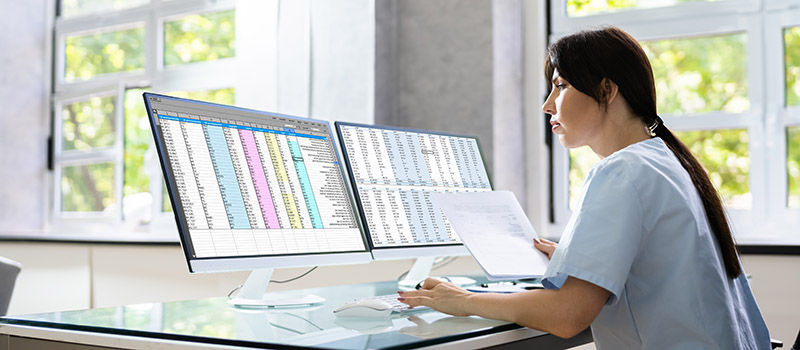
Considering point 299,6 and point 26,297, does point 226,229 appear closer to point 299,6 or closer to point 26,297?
point 299,6

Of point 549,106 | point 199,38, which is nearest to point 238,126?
point 549,106

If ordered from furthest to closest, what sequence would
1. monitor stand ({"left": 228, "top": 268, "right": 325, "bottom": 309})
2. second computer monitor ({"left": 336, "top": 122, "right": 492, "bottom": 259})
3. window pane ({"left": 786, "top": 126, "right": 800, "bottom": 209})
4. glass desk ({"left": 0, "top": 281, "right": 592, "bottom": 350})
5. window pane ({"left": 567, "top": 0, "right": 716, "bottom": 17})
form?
1. window pane ({"left": 567, "top": 0, "right": 716, "bottom": 17})
2. window pane ({"left": 786, "top": 126, "right": 800, "bottom": 209})
3. second computer monitor ({"left": 336, "top": 122, "right": 492, "bottom": 259})
4. monitor stand ({"left": 228, "top": 268, "right": 325, "bottom": 309})
5. glass desk ({"left": 0, "top": 281, "right": 592, "bottom": 350})

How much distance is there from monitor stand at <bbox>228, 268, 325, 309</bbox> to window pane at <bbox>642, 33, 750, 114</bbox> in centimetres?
181

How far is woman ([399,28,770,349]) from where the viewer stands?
47.2 inches

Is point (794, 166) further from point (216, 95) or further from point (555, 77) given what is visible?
point (216, 95)

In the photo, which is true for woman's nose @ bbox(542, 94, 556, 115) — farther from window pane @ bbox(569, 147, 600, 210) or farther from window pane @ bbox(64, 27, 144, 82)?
window pane @ bbox(64, 27, 144, 82)

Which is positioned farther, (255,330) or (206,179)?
(206,179)

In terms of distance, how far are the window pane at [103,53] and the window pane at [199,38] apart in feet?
0.71

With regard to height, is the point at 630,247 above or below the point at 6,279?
above

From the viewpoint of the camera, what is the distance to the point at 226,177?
1493 mm

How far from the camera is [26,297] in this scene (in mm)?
3477

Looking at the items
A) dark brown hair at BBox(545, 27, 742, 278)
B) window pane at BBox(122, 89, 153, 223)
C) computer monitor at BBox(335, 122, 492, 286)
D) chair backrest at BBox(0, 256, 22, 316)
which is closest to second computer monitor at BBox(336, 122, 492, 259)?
computer monitor at BBox(335, 122, 492, 286)

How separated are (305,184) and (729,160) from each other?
70.2 inches

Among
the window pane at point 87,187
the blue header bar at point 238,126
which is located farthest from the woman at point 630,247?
the window pane at point 87,187
